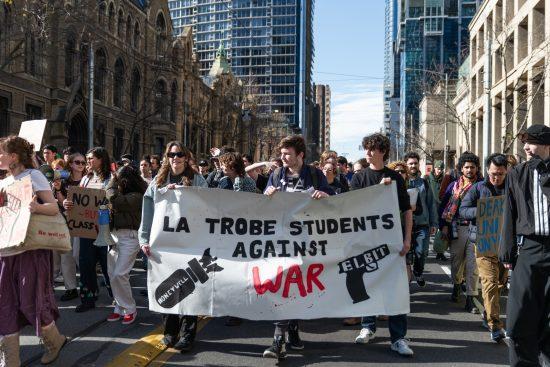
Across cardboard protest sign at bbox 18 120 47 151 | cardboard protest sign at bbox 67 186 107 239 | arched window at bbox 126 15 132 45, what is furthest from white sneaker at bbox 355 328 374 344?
arched window at bbox 126 15 132 45

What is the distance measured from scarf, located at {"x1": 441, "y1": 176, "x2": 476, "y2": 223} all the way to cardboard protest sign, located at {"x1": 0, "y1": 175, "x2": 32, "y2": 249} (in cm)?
552

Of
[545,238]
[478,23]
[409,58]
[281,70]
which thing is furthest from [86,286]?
[281,70]

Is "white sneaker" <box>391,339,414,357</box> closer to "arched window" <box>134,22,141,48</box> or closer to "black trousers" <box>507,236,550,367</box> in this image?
"black trousers" <box>507,236,550,367</box>

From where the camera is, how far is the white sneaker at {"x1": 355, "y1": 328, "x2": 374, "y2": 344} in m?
5.97

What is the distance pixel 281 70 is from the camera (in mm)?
161750

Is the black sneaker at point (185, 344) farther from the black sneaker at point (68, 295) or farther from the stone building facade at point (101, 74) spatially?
the stone building facade at point (101, 74)

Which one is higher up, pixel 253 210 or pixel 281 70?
pixel 281 70

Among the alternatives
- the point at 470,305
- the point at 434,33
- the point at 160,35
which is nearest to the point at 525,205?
the point at 470,305

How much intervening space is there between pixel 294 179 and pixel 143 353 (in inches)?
87.1

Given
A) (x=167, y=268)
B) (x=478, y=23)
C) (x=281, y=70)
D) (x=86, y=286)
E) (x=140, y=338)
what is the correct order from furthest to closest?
(x=281, y=70)
(x=478, y=23)
(x=86, y=286)
(x=140, y=338)
(x=167, y=268)

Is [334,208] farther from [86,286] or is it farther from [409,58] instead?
[409,58]

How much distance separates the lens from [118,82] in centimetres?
3803

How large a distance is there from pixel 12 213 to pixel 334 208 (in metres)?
2.88

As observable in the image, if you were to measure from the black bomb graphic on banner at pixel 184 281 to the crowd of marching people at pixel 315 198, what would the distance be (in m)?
0.29
